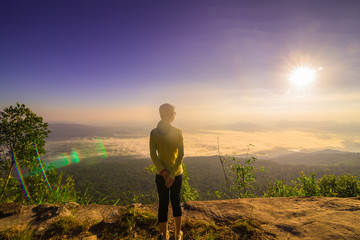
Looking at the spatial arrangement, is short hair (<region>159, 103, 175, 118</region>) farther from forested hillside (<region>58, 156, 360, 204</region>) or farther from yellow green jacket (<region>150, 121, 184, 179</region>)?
forested hillside (<region>58, 156, 360, 204</region>)

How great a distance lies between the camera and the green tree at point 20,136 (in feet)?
26.7

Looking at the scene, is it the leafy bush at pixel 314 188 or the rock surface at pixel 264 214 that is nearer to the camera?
Answer: the rock surface at pixel 264 214

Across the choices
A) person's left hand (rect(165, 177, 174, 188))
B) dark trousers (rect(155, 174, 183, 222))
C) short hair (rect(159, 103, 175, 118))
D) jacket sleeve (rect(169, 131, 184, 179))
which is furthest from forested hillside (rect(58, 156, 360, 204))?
short hair (rect(159, 103, 175, 118))

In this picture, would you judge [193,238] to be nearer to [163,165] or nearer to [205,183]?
[163,165]

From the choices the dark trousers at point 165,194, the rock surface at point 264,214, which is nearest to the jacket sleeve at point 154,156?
the dark trousers at point 165,194

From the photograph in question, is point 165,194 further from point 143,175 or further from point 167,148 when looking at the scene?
point 143,175

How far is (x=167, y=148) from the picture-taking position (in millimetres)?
2984

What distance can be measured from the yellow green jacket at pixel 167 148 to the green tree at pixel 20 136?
9.38 metres

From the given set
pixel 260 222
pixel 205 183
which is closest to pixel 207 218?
pixel 260 222

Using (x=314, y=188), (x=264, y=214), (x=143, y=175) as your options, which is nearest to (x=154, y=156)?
(x=264, y=214)

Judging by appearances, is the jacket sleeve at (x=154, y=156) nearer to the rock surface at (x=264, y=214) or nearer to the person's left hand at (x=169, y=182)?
the person's left hand at (x=169, y=182)

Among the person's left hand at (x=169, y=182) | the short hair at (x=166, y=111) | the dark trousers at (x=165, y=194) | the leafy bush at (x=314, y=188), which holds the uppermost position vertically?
the short hair at (x=166, y=111)

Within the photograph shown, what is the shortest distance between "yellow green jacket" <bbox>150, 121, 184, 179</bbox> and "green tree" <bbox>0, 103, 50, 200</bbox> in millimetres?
9377

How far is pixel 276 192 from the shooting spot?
21.7ft
